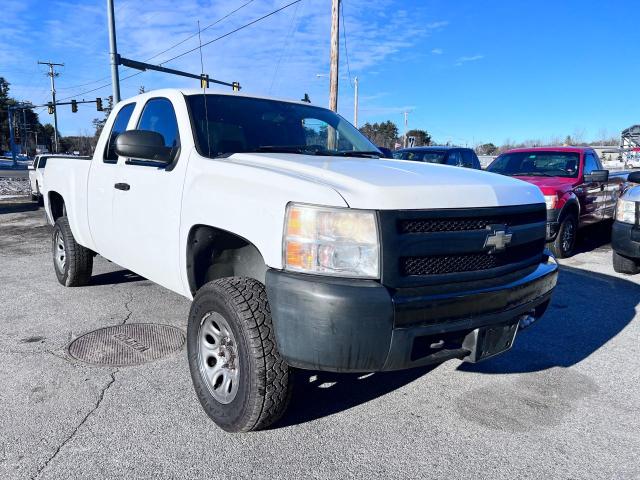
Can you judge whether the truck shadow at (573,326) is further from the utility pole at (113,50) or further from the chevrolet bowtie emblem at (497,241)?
the utility pole at (113,50)

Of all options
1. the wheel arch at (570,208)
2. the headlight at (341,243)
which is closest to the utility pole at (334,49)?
the wheel arch at (570,208)

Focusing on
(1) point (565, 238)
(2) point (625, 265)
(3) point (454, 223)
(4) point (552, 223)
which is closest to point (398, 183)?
(3) point (454, 223)

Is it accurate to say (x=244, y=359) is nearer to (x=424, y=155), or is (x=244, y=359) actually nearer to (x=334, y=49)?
(x=424, y=155)

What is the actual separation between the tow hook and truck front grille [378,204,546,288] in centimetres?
Result: 33

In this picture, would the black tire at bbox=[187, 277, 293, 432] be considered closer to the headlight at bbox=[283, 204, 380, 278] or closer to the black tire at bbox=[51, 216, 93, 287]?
the headlight at bbox=[283, 204, 380, 278]

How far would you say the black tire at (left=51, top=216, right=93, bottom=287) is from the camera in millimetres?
5195

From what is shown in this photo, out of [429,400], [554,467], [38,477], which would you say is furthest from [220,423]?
[554,467]

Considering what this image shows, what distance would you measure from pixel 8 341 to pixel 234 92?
2676mm

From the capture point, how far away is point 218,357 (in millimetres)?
2787

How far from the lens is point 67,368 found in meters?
3.41

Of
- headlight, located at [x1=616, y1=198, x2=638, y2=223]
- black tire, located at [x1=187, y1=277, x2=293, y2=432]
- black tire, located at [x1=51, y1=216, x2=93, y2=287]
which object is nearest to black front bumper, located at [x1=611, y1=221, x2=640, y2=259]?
headlight, located at [x1=616, y1=198, x2=638, y2=223]

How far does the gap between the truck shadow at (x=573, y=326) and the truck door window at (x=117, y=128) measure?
341cm

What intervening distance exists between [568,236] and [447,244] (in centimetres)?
645

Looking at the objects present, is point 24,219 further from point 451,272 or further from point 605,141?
point 605,141
